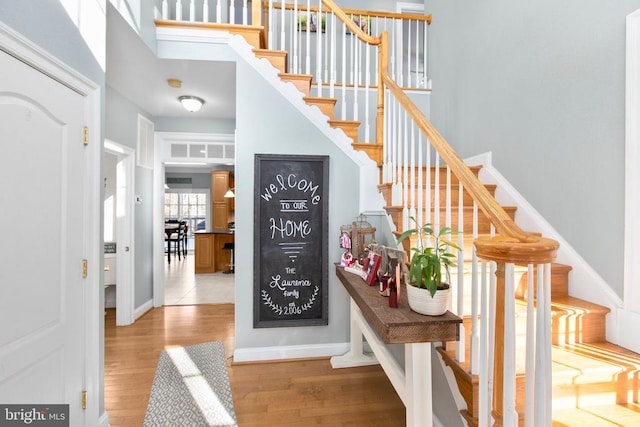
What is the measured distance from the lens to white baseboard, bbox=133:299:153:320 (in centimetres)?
363

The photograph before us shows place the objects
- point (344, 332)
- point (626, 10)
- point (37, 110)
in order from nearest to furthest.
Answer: point (37, 110)
point (626, 10)
point (344, 332)

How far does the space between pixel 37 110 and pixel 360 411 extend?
2616 millimetres

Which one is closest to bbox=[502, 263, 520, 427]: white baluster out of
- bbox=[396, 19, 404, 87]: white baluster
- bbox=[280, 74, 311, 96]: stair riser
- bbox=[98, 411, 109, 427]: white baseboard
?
bbox=[98, 411, 109, 427]: white baseboard

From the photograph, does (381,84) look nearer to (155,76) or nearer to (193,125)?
(155,76)

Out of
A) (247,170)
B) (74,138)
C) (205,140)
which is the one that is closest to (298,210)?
(247,170)

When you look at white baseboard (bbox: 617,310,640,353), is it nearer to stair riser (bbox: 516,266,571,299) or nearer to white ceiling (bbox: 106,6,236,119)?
stair riser (bbox: 516,266,571,299)

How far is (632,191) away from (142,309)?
4930mm

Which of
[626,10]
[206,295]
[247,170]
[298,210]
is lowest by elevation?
[206,295]

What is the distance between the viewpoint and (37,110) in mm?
1344

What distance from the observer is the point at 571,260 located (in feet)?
6.55

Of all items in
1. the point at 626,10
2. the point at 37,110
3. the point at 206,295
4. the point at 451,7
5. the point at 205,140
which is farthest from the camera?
the point at 206,295

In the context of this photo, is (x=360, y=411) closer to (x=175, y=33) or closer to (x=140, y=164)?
(x=175, y=33)

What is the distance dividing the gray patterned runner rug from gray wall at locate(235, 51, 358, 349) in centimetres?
35

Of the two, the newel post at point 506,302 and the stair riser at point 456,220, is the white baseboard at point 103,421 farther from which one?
the stair riser at point 456,220
